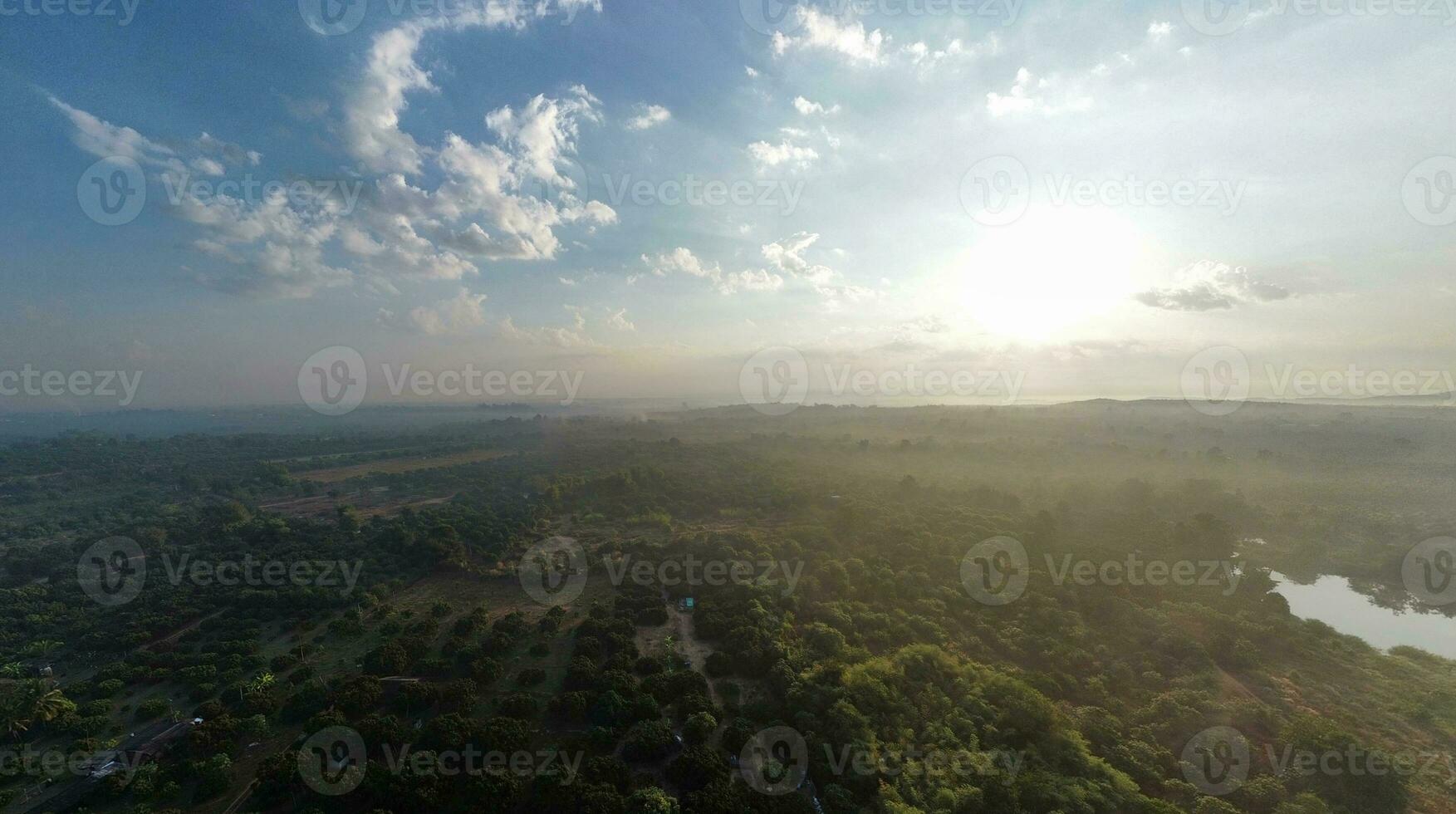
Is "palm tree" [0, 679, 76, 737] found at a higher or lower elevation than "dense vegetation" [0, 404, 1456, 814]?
higher

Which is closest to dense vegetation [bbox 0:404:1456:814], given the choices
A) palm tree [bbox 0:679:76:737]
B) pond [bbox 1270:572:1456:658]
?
palm tree [bbox 0:679:76:737]

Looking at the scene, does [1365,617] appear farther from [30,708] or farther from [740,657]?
[30,708]

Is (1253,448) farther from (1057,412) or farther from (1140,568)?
(1140,568)

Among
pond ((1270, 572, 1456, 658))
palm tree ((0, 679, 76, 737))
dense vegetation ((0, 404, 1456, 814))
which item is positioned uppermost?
palm tree ((0, 679, 76, 737))

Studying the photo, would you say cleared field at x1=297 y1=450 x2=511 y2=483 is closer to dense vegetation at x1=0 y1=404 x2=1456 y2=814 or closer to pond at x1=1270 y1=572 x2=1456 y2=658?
dense vegetation at x1=0 y1=404 x2=1456 y2=814

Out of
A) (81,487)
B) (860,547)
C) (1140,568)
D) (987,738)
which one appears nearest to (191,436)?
(81,487)

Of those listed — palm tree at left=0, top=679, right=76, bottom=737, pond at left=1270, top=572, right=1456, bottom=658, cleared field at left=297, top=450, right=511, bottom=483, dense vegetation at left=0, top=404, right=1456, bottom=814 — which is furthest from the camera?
cleared field at left=297, top=450, right=511, bottom=483

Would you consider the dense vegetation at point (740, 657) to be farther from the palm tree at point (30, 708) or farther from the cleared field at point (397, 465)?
the cleared field at point (397, 465)
